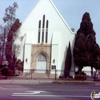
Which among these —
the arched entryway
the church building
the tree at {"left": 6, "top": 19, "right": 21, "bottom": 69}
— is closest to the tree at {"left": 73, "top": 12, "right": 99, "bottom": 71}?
the church building

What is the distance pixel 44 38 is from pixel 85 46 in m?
7.22

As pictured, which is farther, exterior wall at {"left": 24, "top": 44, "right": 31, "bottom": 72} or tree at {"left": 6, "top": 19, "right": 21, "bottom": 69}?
exterior wall at {"left": 24, "top": 44, "right": 31, "bottom": 72}

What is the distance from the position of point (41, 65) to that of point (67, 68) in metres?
4.38

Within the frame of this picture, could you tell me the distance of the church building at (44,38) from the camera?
39.2 meters

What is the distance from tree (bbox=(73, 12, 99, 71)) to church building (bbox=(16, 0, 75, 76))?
2415 mm

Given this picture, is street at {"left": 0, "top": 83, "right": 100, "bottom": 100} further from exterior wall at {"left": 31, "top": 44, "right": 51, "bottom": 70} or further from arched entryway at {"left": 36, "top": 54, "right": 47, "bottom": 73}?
arched entryway at {"left": 36, "top": 54, "right": 47, "bottom": 73}

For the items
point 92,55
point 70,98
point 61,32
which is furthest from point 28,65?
point 70,98

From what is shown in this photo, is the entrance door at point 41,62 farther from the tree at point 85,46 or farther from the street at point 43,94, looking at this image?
the street at point 43,94

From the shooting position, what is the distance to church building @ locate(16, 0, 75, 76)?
39.2m

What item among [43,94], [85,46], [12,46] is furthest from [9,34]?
[43,94]

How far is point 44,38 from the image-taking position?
4038 cm

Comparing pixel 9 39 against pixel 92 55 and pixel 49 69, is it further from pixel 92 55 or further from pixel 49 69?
pixel 92 55

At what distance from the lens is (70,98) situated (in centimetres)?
1011

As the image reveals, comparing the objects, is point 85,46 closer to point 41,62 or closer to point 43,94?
point 41,62
